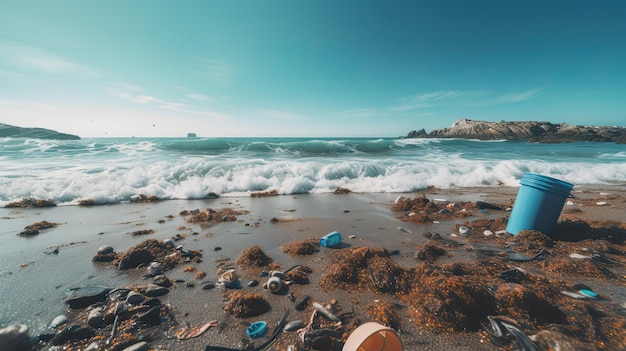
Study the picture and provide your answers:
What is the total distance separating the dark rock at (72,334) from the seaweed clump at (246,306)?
52.9 inches

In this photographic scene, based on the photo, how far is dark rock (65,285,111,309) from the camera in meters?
2.90

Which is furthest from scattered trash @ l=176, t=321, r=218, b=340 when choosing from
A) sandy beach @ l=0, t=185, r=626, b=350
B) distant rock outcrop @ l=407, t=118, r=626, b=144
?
distant rock outcrop @ l=407, t=118, r=626, b=144

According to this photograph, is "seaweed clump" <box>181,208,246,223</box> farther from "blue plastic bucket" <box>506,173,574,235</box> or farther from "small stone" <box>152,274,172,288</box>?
"blue plastic bucket" <box>506,173,574,235</box>

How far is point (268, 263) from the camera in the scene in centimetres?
403

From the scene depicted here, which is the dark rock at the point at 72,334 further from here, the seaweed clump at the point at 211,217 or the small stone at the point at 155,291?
the seaweed clump at the point at 211,217

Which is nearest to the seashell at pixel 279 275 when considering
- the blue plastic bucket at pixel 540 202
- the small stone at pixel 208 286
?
the small stone at pixel 208 286

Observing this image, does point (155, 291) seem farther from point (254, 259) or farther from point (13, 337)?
point (254, 259)

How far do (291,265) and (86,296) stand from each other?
2.70 m

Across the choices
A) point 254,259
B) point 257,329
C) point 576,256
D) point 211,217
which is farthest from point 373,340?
point 211,217

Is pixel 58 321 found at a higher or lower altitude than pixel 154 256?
higher

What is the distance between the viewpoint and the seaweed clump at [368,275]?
3.17 meters

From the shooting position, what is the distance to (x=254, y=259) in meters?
4.01

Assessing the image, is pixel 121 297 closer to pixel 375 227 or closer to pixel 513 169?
pixel 375 227

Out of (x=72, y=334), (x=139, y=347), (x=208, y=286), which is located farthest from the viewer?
(x=208, y=286)
